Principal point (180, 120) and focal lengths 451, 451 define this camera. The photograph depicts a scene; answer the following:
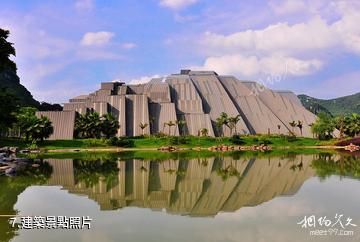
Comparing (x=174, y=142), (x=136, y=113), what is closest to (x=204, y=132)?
(x=174, y=142)

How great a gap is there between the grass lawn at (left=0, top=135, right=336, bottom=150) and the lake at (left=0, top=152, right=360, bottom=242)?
44.9m

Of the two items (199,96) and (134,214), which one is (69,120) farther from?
(134,214)

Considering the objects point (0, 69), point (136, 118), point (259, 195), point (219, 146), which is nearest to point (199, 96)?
point (136, 118)

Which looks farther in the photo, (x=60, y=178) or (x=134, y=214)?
(x=60, y=178)

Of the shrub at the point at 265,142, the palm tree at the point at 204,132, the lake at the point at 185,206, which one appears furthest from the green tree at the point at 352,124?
the lake at the point at 185,206

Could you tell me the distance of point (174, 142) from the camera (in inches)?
3223

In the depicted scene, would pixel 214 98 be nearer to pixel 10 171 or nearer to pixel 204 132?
pixel 204 132

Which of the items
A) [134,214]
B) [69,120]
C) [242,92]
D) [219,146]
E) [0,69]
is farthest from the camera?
[242,92]

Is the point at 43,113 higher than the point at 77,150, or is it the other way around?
the point at 43,113

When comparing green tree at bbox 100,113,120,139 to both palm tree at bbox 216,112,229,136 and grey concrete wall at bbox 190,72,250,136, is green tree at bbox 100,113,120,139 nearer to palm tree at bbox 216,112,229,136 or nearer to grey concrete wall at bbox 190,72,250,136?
palm tree at bbox 216,112,229,136

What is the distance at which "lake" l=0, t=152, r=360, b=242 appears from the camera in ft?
45.9

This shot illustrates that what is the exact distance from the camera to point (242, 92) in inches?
4710

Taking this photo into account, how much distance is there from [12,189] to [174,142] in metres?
57.7

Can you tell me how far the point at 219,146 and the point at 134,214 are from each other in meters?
63.4
